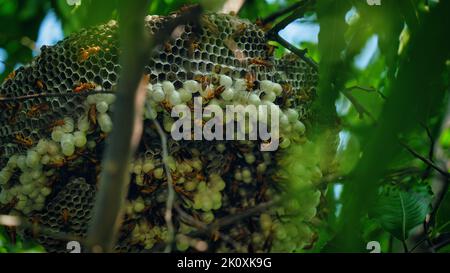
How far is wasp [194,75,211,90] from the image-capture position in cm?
110

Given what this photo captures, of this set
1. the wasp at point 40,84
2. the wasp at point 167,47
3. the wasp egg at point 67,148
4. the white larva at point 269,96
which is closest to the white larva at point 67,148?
the wasp egg at point 67,148

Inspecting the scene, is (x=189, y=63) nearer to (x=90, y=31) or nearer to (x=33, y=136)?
(x=90, y=31)

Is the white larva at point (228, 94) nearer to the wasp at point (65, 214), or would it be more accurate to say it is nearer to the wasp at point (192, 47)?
the wasp at point (192, 47)

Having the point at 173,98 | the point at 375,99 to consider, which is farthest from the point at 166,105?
the point at 375,99

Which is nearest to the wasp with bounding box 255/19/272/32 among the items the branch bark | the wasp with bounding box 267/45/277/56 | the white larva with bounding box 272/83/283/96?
the wasp with bounding box 267/45/277/56

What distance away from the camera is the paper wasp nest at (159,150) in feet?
3.59

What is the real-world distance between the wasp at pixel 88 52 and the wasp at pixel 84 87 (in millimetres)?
40

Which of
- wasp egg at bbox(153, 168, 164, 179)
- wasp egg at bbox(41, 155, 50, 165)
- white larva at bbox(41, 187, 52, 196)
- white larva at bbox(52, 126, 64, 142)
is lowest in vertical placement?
white larva at bbox(41, 187, 52, 196)

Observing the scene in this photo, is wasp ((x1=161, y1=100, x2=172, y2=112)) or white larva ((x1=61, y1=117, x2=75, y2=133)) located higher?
wasp ((x1=161, y1=100, x2=172, y2=112))

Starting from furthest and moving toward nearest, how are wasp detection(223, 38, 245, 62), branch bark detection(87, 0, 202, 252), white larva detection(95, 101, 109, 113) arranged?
wasp detection(223, 38, 245, 62)
white larva detection(95, 101, 109, 113)
branch bark detection(87, 0, 202, 252)

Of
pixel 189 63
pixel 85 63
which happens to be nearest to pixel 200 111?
pixel 189 63

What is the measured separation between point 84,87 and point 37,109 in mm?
89

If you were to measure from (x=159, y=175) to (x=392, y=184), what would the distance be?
434 mm

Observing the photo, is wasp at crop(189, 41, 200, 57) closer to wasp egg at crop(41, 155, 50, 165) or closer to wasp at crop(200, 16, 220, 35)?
wasp at crop(200, 16, 220, 35)
